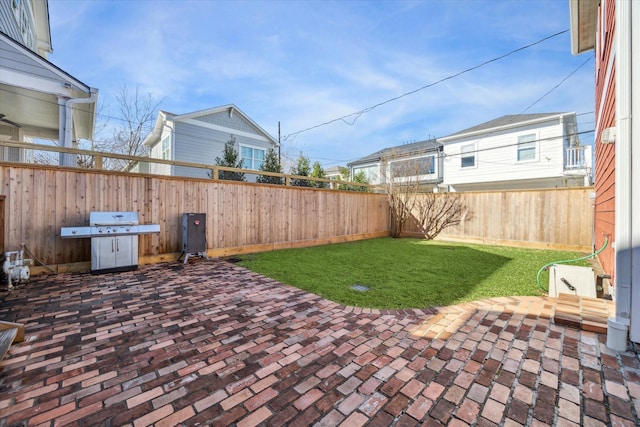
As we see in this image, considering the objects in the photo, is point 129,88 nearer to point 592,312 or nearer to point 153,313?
point 153,313

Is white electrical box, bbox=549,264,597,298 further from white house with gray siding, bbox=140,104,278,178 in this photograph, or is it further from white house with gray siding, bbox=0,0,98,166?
white house with gray siding, bbox=140,104,278,178

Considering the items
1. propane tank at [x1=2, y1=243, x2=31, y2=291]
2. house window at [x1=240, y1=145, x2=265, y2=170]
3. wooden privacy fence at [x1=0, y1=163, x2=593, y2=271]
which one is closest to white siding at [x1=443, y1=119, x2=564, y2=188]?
wooden privacy fence at [x1=0, y1=163, x2=593, y2=271]

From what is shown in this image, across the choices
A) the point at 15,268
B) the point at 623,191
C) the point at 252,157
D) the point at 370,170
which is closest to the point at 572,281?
the point at 623,191

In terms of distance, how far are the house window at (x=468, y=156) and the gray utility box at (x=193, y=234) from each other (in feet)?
42.6

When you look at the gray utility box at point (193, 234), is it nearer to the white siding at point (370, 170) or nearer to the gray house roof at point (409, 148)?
the gray house roof at point (409, 148)

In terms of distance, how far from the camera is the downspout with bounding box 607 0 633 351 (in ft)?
6.59

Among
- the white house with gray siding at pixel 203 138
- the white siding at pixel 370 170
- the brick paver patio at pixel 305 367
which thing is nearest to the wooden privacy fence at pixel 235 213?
the brick paver patio at pixel 305 367

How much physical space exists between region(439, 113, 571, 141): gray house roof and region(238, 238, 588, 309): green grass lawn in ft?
24.6

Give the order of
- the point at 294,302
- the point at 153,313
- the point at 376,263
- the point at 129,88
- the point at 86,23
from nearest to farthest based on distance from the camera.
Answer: the point at 153,313 → the point at 294,302 → the point at 376,263 → the point at 86,23 → the point at 129,88

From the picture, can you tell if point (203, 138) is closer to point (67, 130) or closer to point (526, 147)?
Result: point (67, 130)

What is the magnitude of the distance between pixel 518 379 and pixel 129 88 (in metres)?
14.4

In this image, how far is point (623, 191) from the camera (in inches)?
80.7

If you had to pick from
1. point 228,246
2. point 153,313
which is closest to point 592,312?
point 153,313

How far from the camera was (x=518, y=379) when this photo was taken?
1.72m
